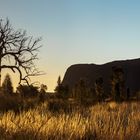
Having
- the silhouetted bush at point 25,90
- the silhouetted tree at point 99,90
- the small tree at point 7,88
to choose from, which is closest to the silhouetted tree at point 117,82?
the silhouetted tree at point 99,90

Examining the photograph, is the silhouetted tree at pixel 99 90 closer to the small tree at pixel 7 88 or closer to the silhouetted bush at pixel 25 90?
the small tree at pixel 7 88

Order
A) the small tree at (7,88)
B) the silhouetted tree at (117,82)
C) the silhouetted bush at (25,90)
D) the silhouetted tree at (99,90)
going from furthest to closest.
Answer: the silhouetted tree at (99,90), the silhouetted tree at (117,82), the small tree at (7,88), the silhouetted bush at (25,90)

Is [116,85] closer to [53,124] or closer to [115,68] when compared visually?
[115,68]

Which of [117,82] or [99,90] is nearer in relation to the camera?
[117,82]

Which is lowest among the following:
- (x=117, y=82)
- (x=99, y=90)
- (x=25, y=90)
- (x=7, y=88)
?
(x=25, y=90)

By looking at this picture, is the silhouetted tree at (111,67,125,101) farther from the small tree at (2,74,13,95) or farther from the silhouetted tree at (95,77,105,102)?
the small tree at (2,74,13,95)

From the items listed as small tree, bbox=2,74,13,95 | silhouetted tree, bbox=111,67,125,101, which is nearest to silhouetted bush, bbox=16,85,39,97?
small tree, bbox=2,74,13,95

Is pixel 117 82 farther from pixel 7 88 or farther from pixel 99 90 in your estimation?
pixel 7 88

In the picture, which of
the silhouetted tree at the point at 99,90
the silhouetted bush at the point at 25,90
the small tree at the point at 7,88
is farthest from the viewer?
the silhouetted tree at the point at 99,90

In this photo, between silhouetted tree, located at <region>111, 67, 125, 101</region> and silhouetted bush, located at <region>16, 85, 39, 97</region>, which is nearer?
silhouetted bush, located at <region>16, 85, 39, 97</region>

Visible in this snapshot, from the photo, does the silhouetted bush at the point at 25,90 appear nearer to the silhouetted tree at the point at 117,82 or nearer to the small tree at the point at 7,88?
the small tree at the point at 7,88

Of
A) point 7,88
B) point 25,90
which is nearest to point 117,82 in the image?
point 7,88

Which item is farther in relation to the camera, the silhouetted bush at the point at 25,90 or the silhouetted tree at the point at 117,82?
the silhouetted tree at the point at 117,82

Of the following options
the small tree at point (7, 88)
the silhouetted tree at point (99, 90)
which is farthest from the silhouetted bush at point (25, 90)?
the silhouetted tree at point (99, 90)
